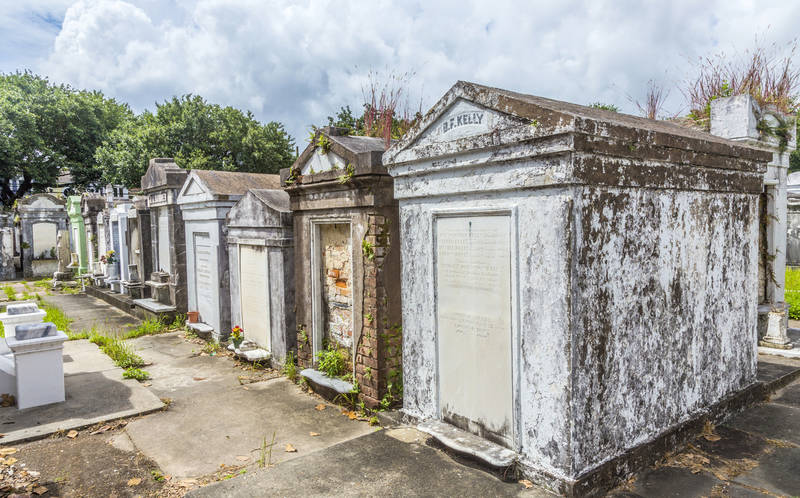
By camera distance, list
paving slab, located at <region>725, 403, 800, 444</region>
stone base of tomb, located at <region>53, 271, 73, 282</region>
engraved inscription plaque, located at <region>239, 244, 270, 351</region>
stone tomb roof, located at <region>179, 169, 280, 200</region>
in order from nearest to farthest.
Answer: paving slab, located at <region>725, 403, 800, 444</region> → engraved inscription plaque, located at <region>239, 244, 270, 351</region> → stone tomb roof, located at <region>179, 169, 280, 200</region> → stone base of tomb, located at <region>53, 271, 73, 282</region>

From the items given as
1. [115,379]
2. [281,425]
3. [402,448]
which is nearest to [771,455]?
[402,448]

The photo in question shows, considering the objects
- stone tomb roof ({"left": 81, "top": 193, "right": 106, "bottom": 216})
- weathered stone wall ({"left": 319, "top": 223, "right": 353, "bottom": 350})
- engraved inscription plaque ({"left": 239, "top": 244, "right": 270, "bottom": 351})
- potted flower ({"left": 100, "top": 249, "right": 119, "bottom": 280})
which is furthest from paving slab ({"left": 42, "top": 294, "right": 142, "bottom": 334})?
weathered stone wall ({"left": 319, "top": 223, "right": 353, "bottom": 350})

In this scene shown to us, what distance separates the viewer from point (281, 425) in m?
5.17

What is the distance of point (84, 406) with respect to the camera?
5.77 meters

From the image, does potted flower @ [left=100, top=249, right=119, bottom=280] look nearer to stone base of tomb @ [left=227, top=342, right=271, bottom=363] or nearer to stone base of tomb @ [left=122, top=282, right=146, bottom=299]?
stone base of tomb @ [left=122, top=282, right=146, bottom=299]

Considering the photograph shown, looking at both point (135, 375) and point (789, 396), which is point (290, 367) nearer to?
point (135, 375)

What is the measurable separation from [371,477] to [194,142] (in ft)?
79.0

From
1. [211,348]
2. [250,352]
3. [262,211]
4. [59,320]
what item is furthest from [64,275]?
[262,211]

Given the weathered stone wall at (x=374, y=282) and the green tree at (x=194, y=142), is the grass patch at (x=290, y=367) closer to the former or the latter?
the weathered stone wall at (x=374, y=282)

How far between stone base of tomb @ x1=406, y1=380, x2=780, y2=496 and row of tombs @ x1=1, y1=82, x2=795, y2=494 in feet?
0.06

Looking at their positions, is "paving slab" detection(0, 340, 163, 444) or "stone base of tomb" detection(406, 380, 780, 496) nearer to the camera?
"stone base of tomb" detection(406, 380, 780, 496)

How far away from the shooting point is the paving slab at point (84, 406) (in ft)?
17.0

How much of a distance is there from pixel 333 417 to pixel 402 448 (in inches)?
51.7

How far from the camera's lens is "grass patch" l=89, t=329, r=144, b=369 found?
294 inches
